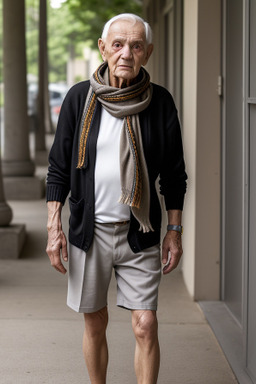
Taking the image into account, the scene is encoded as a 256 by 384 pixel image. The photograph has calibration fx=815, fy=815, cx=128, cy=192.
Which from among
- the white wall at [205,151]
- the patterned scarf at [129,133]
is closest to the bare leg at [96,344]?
the patterned scarf at [129,133]

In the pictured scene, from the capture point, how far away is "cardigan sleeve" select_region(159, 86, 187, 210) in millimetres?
3754

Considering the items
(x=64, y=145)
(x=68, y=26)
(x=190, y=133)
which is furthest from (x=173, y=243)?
(x=68, y=26)

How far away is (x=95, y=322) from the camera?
392cm

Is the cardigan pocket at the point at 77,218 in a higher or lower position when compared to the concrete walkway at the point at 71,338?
higher

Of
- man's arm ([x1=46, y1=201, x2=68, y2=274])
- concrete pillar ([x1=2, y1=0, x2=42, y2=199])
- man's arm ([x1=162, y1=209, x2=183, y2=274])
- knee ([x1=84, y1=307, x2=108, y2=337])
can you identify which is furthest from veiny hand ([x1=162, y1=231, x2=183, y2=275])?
concrete pillar ([x1=2, y1=0, x2=42, y2=199])

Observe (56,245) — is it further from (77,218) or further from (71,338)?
(71,338)

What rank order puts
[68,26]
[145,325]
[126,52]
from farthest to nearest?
[68,26]
[145,325]
[126,52]

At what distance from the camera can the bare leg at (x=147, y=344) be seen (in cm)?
370

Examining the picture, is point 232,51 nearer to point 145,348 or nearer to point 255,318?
point 255,318

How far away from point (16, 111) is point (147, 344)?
9.42 meters

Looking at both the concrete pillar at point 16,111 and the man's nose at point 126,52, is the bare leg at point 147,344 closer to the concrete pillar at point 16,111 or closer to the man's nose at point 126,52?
the man's nose at point 126,52

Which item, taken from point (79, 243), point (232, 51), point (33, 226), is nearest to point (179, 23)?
point (33, 226)

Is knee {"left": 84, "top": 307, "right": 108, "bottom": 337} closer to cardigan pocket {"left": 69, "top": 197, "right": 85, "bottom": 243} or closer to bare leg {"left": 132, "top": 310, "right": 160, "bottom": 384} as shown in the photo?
bare leg {"left": 132, "top": 310, "right": 160, "bottom": 384}

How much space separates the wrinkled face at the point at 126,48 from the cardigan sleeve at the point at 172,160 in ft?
0.80
